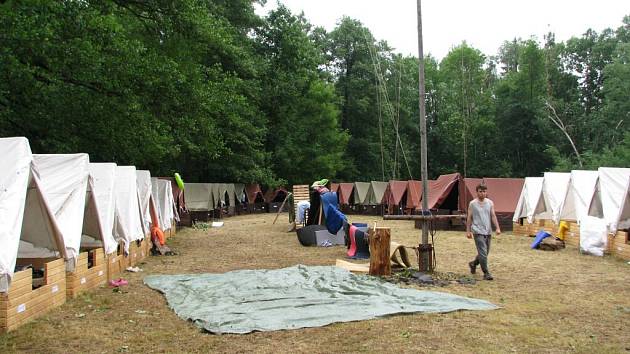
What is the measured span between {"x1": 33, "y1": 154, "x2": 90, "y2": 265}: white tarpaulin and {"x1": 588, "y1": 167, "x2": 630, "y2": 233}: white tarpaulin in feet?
35.7

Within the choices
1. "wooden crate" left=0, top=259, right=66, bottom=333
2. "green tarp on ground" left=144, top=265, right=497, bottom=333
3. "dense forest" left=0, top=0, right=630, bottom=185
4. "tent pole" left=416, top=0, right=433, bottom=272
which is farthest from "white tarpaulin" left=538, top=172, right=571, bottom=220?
"wooden crate" left=0, top=259, right=66, bottom=333

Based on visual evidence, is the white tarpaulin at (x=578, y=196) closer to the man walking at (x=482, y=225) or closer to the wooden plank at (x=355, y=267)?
the man walking at (x=482, y=225)

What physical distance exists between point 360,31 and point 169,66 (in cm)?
3153

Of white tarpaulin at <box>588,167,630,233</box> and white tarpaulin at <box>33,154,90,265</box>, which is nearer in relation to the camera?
white tarpaulin at <box>33,154,90,265</box>

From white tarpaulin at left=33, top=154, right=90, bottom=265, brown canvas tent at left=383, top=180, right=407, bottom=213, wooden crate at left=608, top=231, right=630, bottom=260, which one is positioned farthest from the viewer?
brown canvas tent at left=383, top=180, right=407, bottom=213

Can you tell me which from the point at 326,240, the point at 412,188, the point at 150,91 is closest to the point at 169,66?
the point at 150,91

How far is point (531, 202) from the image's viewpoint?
1788cm

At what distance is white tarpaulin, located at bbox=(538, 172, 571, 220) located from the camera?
16.2 metres

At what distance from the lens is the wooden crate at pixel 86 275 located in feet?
24.2

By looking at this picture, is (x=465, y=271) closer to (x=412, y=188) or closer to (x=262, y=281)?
(x=262, y=281)

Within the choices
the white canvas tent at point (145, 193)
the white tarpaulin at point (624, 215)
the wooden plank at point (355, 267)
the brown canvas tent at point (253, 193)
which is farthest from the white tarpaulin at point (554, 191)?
the brown canvas tent at point (253, 193)

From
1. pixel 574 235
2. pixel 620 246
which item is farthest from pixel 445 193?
pixel 620 246

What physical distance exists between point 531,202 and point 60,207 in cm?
1473

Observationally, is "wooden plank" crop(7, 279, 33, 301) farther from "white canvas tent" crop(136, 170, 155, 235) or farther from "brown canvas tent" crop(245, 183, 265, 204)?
"brown canvas tent" crop(245, 183, 265, 204)
